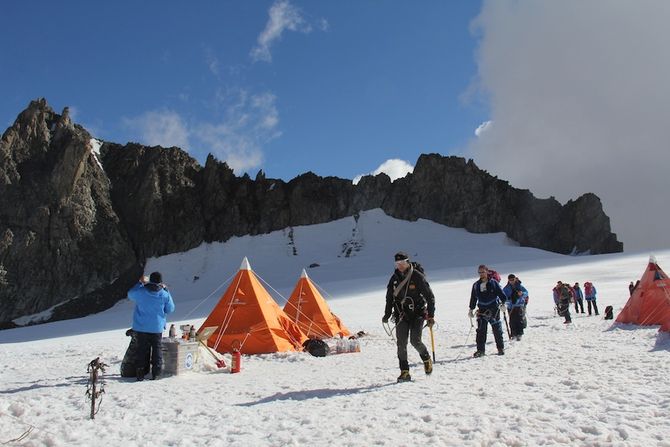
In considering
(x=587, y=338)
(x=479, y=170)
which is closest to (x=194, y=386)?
(x=587, y=338)

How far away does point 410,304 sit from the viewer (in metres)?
7.37

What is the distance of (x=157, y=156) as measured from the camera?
69750 mm

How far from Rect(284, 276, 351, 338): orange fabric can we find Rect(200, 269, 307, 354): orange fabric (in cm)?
218

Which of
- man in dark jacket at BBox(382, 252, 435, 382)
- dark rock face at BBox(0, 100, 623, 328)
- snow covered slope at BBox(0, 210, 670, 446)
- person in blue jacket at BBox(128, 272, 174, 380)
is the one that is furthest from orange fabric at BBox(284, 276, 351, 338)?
dark rock face at BBox(0, 100, 623, 328)

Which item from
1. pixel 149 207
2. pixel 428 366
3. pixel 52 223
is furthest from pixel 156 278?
pixel 149 207

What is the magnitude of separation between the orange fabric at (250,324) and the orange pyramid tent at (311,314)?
218cm

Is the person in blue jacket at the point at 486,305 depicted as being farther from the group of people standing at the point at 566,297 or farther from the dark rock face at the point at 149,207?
the dark rock face at the point at 149,207

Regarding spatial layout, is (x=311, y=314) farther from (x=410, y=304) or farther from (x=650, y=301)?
(x=650, y=301)

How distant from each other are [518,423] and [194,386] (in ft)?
15.8

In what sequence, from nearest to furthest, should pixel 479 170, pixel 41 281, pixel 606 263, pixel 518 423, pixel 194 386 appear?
pixel 518 423 < pixel 194 386 < pixel 606 263 < pixel 41 281 < pixel 479 170

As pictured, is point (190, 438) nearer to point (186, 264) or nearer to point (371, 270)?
point (371, 270)

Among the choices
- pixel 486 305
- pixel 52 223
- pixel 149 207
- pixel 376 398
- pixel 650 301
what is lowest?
pixel 376 398

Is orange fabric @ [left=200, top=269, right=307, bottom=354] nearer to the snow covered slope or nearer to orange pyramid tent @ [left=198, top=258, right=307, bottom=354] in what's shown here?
orange pyramid tent @ [left=198, top=258, right=307, bottom=354]

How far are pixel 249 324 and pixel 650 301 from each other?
1102 centimetres
